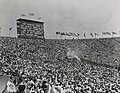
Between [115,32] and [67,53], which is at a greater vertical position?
[115,32]

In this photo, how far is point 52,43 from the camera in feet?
7.96

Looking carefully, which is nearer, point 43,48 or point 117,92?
point 117,92

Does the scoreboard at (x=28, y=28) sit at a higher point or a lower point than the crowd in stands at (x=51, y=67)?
higher

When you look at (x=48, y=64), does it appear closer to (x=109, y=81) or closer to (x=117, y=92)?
(x=117, y=92)

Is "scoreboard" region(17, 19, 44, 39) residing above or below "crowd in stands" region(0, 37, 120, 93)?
above

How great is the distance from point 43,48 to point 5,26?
55 centimetres

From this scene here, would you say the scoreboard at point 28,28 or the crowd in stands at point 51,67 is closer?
the crowd in stands at point 51,67

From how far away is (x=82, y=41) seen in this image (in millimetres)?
2721

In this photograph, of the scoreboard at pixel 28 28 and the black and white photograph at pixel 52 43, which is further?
the scoreboard at pixel 28 28

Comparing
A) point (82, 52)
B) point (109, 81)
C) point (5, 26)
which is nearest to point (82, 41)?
point (82, 52)

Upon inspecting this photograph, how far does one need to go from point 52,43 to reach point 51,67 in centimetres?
23

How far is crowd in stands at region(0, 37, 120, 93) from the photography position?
2086 millimetres

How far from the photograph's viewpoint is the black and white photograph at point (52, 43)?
2066mm

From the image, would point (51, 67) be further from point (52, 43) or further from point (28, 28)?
point (28, 28)
